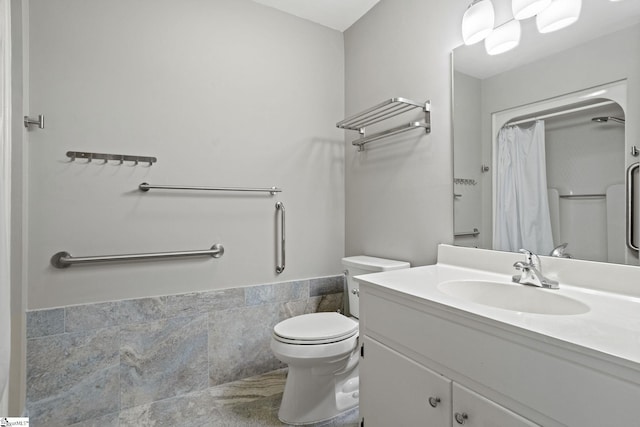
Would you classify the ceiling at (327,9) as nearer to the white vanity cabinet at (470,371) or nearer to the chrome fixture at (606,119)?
the chrome fixture at (606,119)

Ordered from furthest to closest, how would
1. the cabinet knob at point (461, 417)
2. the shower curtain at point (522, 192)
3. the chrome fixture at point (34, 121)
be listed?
the chrome fixture at point (34, 121) → the shower curtain at point (522, 192) → the cabinet knob at point (461, 417)

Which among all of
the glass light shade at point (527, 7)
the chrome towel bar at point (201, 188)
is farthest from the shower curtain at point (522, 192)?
the chrome towel bar at point (201, 188)

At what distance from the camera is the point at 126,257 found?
1.62m

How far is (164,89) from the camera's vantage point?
1.75 m

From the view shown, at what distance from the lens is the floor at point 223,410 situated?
154 centimetres

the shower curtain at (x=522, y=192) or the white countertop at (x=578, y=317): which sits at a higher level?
the shower curtain at (x=522, y=192)

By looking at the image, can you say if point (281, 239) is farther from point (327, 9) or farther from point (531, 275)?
point (327, 9)

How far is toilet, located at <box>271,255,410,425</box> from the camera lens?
1.47m

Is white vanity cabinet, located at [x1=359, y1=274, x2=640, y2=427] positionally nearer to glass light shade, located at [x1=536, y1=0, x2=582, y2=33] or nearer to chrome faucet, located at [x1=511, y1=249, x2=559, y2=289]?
chrome faucet, located at [x1=511, y1=249, x2=559, y2=289]

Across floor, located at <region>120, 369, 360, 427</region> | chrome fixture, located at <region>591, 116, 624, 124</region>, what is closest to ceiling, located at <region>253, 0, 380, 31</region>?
chrome fixture, located at <region>591, 116, 624, 124</region>

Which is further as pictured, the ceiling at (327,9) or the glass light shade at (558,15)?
the ceiling at (327,9)

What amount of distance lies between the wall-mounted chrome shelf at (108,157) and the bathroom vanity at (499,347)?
1.34 meters

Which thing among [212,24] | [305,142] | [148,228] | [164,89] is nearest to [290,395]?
[148,228]

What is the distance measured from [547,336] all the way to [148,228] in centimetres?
180
